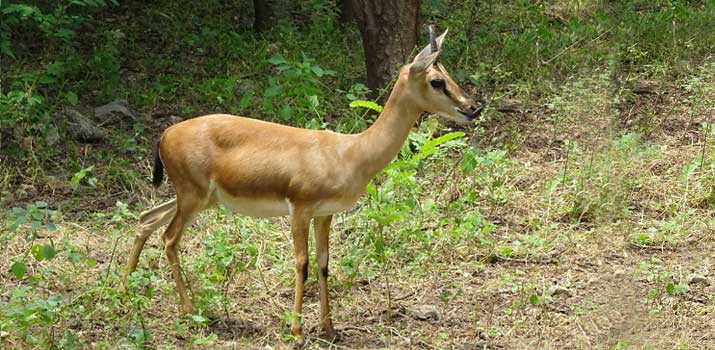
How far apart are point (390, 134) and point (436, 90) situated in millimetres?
335

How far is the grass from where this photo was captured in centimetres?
633

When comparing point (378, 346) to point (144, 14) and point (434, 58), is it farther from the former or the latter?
point (144, 14)

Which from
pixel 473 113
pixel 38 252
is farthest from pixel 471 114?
pixel 38 252

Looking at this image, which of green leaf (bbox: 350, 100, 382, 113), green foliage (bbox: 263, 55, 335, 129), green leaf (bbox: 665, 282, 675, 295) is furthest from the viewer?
green foliage (bbox: 263, 55, 335, 129)

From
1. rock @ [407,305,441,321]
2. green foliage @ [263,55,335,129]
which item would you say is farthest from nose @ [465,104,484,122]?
green foliage @ [263,55,335,129]

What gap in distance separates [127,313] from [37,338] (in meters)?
0.54

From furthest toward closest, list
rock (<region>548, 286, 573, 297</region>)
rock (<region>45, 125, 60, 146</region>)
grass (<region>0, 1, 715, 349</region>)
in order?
rock (<region>45, 125, 60, 146</region>), rock (<region>548, 286, 573, 297</region>), grass (<region>0, 1, 715, 349</region>)

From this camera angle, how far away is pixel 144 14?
1155cm

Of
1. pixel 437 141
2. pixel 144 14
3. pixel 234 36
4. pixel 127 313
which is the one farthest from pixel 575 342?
pixel 144 14

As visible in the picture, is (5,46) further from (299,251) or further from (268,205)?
(299,251)

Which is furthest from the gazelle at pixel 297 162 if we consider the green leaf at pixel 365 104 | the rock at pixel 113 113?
the rock at pixel 113 113

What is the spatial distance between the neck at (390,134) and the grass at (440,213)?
1.40 feet

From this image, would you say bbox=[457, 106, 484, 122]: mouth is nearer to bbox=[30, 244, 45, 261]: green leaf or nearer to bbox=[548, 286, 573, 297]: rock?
bbox=[548, 286, 573, 297]: rock

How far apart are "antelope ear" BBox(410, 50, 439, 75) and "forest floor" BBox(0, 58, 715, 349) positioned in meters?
1.21
